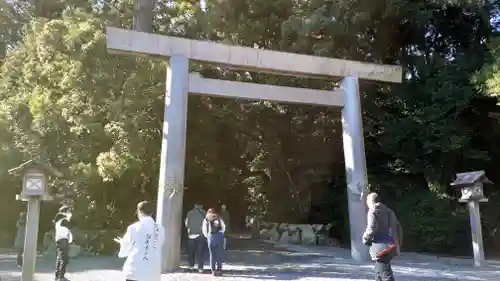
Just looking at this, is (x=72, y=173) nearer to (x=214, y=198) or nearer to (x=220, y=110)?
(x=220, y=110)

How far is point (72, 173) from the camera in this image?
44.7 feet

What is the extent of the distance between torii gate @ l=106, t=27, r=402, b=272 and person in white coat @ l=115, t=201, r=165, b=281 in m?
4.99

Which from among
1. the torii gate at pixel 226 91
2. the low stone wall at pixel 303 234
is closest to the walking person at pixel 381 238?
the torii gate at pixel 226 91

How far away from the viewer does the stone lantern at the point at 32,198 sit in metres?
7.26

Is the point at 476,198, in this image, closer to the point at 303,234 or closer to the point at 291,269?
the point at 291,269

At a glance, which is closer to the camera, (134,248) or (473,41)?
(134,248)

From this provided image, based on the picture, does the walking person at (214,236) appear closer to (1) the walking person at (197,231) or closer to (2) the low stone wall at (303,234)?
(1) the walking person at (197,231)

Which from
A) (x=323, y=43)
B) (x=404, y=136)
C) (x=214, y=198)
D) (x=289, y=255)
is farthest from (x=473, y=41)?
(x=214, y=198)

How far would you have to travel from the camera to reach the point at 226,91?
10.9 metres

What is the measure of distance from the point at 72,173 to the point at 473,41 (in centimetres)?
1361

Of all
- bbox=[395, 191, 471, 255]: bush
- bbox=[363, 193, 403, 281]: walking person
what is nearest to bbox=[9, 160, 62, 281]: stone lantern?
bbox=[363, 193, 403, 281]: walking person

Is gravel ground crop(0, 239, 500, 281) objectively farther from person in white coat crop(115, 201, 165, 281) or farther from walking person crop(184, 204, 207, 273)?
person in white coat crop(115, 201, 165, 281)

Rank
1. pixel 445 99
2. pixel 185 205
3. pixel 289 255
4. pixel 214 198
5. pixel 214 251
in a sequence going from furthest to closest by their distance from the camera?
pixel 214 198 → pixel 185 205 → pixel 445 99 → pixel 289 255 → pixel 214 251

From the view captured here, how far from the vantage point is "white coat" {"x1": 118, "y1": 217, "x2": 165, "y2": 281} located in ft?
15.1
